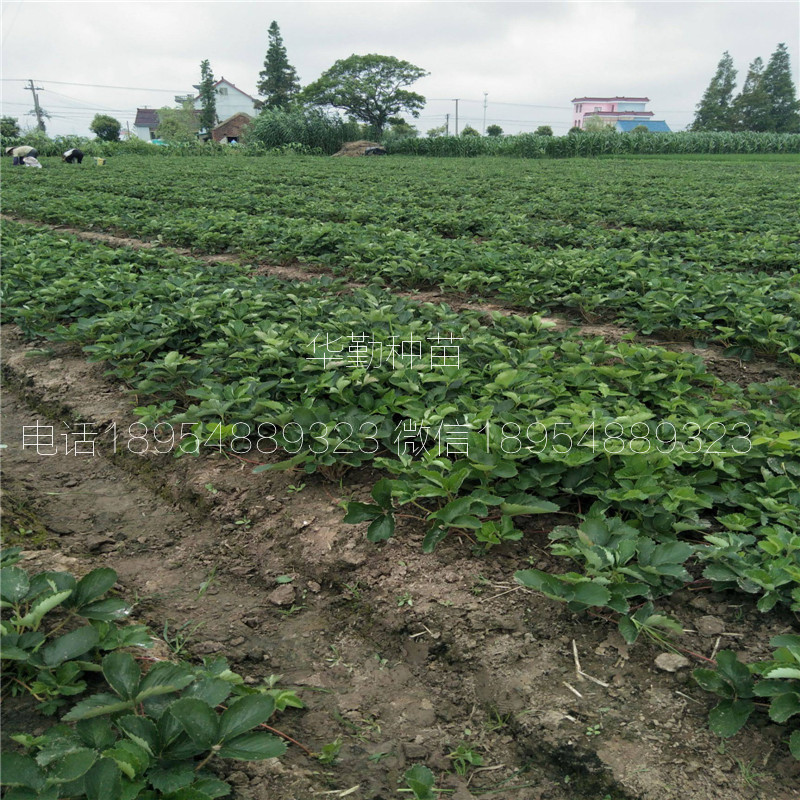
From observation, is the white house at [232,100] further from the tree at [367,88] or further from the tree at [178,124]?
the tree at [367,88]

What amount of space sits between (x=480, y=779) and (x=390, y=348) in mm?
2200

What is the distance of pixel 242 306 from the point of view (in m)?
4.05

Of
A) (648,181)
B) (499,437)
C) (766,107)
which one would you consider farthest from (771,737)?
(766,107)

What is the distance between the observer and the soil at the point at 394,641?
149 centimetres

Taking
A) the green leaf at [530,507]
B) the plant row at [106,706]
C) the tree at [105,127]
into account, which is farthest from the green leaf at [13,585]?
the tree at [105,127]

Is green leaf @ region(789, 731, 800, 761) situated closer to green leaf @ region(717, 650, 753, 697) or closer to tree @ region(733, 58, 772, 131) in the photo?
green leaf @ region(717, 650, 753, 697)

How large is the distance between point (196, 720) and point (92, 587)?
21.8 inches

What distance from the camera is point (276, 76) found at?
63.3 meters

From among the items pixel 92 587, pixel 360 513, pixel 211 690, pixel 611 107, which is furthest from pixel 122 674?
pixel 611 107

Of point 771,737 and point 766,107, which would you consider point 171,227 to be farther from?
point 766,107

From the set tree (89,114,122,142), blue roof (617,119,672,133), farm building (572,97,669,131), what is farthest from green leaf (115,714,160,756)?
farm building (572,97,669,131)

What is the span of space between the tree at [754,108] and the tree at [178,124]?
53095mm

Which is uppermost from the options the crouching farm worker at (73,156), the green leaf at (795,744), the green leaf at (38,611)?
the crouching farm worker at (73,156)

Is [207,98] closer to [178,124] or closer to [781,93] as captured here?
[178,124]
